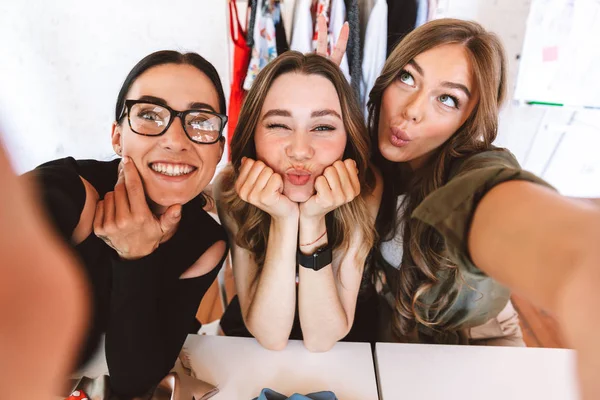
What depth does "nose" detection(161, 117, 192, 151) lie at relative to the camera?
0.82 meters

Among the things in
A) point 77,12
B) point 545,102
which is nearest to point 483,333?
point 545,102

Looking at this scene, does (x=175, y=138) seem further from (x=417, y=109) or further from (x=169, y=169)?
(x=417, y=109)

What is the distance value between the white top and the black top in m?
0.52

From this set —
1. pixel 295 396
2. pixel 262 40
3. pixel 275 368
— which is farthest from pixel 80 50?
pixel 295 396

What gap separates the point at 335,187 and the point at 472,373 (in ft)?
1.76

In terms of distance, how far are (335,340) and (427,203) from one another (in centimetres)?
50

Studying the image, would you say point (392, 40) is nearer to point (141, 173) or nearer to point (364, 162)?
point (364, 162)

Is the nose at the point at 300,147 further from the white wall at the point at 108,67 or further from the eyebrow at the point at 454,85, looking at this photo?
the white wall at the point at 108,67

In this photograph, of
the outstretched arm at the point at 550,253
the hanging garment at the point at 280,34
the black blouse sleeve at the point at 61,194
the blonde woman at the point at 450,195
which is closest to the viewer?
the outstretched arm at the point at 550,253

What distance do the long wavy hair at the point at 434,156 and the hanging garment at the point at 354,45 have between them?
78 cm

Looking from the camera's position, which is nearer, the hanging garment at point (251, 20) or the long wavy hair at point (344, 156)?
the long wavy hair at point (344, 156)

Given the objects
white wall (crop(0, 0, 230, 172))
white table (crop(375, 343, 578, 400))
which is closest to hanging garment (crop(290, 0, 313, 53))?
white wall (crop(0, 0, 230, 172))

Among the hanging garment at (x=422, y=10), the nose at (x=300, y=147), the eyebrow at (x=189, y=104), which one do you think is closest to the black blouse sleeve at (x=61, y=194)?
the eyebrow at (x=189, y=104)

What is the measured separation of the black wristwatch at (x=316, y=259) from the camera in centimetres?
95
